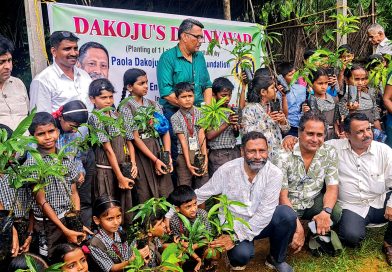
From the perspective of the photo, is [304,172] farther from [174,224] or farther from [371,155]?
[174,224]

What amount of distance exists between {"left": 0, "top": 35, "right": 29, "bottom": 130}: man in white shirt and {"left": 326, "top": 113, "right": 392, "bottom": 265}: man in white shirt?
2.97 metres

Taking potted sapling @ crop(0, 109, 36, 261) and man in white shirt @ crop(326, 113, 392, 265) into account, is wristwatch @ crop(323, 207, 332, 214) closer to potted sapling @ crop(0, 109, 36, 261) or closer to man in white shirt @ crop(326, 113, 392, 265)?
man in white shirt @ crop(326, 113, 392, 265)

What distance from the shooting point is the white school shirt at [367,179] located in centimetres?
405

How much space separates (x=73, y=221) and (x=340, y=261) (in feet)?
7.84

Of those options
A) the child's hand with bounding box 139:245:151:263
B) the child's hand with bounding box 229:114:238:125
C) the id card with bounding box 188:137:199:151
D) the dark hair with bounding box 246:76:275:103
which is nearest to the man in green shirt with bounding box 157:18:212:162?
the id card with bounding box 188:137:199:151

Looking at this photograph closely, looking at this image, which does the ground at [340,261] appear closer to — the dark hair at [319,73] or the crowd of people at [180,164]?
the crowd of people at [180,164]

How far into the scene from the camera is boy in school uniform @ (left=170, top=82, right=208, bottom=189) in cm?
426

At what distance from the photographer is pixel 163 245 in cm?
332

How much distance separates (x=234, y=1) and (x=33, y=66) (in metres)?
4.48

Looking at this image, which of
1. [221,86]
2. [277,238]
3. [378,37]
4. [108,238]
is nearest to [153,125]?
[221,86]

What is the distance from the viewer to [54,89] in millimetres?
3783

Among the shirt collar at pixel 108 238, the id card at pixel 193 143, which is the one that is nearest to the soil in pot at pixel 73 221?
the shirt collar at pixel 108 238

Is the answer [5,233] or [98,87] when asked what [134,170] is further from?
[5,233]

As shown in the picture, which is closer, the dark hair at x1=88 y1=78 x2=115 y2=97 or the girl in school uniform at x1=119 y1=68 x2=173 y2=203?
the dark hair at x1=88 y1=78 x2=115 y2=97
